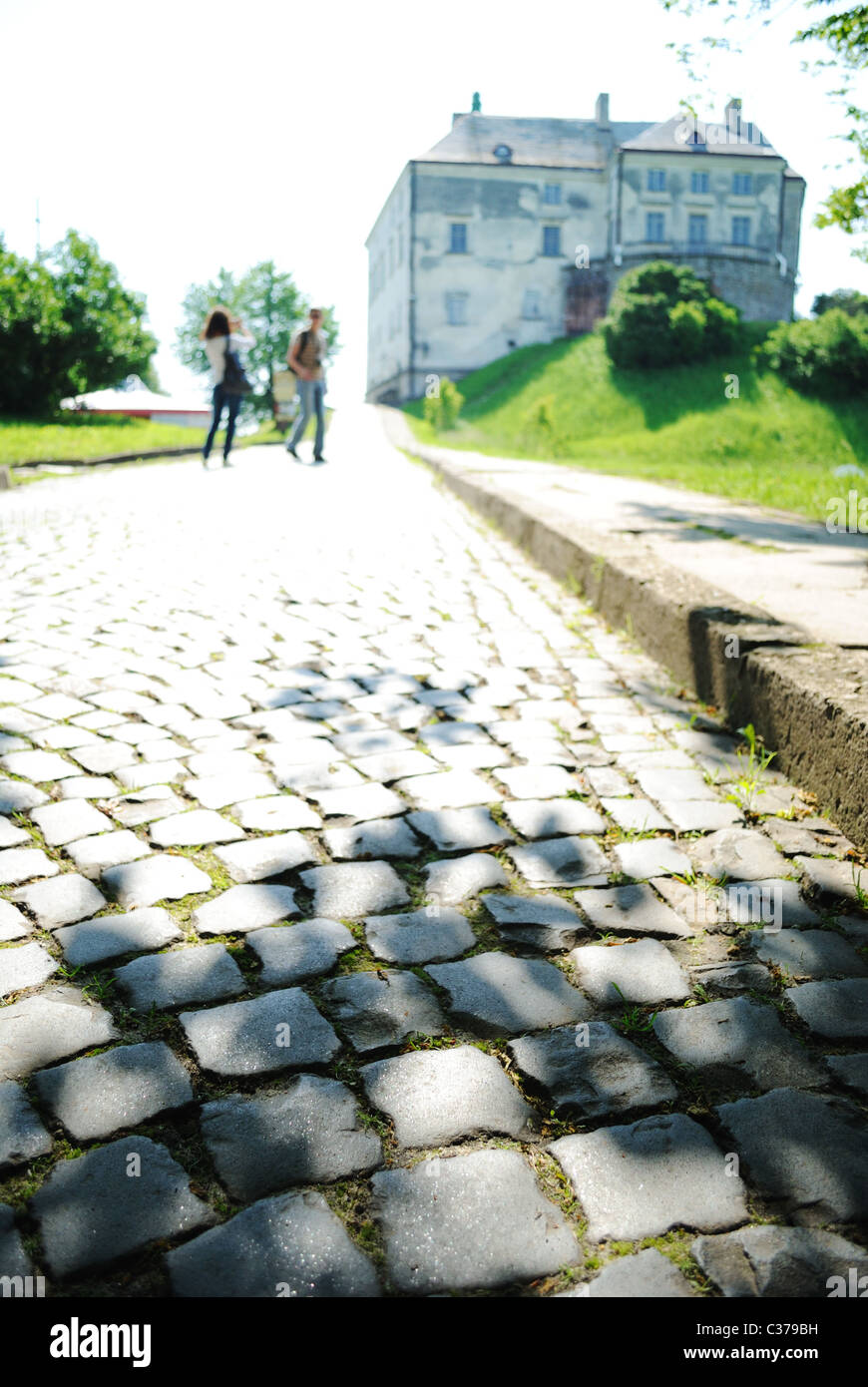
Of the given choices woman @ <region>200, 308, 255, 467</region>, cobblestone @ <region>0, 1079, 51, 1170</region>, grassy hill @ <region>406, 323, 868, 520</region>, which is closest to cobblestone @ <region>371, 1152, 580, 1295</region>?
cobblestone @ <region>0, 1079, 51, 1170</region>

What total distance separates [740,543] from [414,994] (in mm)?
5119

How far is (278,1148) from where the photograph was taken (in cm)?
169

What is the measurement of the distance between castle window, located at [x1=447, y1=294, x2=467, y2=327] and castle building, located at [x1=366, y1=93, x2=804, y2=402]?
46mm

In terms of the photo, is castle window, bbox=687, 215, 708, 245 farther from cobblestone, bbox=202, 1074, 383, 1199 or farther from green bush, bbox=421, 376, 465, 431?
cobblestone, bbox=202, 1074, 383, 1199

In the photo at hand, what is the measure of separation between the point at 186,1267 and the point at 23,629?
4175 millimetres

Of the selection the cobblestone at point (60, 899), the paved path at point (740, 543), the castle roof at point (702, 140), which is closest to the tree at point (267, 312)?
the castle roof at point (702, 140)

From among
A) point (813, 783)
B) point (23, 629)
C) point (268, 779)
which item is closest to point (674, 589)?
point (813, 783)

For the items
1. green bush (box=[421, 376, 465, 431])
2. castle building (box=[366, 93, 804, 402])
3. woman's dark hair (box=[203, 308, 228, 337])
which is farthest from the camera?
castle building (box=[366, 93, 804, 402])

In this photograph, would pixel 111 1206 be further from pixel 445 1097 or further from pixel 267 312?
pixel 267 312

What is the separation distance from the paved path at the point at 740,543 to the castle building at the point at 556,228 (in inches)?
1536

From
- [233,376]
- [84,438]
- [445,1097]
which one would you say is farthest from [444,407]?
[445,1097]

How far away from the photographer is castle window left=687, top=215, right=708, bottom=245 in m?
49.1

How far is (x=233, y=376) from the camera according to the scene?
45.3 ft

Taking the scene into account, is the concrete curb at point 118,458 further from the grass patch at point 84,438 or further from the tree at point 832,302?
the tree at point 832,302
